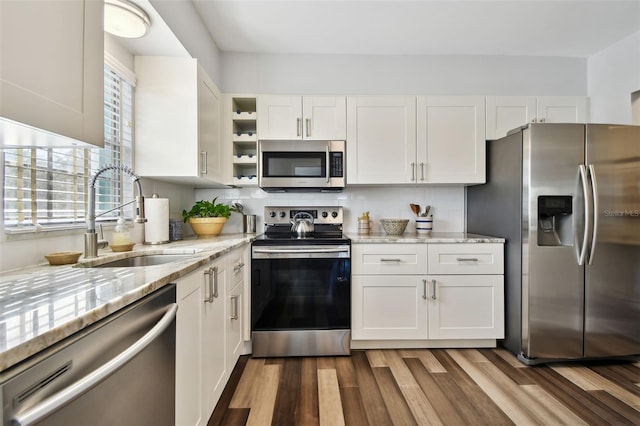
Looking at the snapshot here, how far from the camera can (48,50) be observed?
810 mm

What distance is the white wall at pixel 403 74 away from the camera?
8.77 feet

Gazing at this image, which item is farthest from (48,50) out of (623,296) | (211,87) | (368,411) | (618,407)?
(623,296)

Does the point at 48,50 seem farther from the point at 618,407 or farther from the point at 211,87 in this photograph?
the point at 618,407

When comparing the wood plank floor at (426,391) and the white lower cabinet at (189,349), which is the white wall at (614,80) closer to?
the wood plank floor at (426,391)

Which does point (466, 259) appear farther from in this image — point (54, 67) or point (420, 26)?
point (54, 67)

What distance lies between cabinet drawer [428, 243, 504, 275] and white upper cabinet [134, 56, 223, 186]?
1.84 meters

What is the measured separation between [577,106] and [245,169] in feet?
9.94

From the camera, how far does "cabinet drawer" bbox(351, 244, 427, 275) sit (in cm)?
229

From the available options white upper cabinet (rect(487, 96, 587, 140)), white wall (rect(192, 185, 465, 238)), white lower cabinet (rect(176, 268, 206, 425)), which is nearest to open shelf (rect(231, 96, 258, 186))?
white wall (rect(192, 185, 465, 238))

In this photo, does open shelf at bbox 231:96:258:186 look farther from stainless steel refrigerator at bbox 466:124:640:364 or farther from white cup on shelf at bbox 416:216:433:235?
stainless steel refrigerator at bbox 466:124:640:364

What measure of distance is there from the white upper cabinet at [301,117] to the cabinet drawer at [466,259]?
4.04 ft

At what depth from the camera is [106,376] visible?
643 millimetres

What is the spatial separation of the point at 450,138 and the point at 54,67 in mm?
2546

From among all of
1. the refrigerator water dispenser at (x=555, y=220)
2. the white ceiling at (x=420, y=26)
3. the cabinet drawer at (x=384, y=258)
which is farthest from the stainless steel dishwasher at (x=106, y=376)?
the refrigerator water dispenser at (x=555, y=220)
